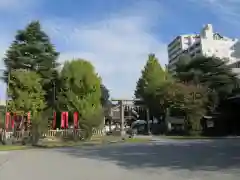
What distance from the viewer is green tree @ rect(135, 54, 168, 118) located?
6956 centimetres

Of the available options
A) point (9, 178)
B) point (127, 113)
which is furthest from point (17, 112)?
point (127, 113)

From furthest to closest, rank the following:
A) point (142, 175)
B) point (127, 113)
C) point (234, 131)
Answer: point (127, 113) → point (234, 131) → point (142, 175)

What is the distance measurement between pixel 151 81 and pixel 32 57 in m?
24.5

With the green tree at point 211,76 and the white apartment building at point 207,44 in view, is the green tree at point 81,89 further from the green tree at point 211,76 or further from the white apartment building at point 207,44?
the white apartment building at point 207,44

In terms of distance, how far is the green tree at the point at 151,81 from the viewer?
69.6m

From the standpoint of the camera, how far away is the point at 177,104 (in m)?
51.4

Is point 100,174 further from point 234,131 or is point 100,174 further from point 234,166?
point 234,131

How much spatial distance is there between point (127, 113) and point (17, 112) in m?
43.8

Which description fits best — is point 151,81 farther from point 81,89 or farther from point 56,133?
point 56,133

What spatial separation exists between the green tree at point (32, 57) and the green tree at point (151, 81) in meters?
19.8

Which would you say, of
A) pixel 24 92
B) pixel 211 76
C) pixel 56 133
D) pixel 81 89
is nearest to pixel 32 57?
pixel 24 92

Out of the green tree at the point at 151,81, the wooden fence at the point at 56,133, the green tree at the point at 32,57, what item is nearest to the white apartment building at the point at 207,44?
the green tree at the point at 151,81

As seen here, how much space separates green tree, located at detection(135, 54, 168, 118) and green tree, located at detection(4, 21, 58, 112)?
64.9 ft

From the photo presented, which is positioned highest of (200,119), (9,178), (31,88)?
(31,88)
